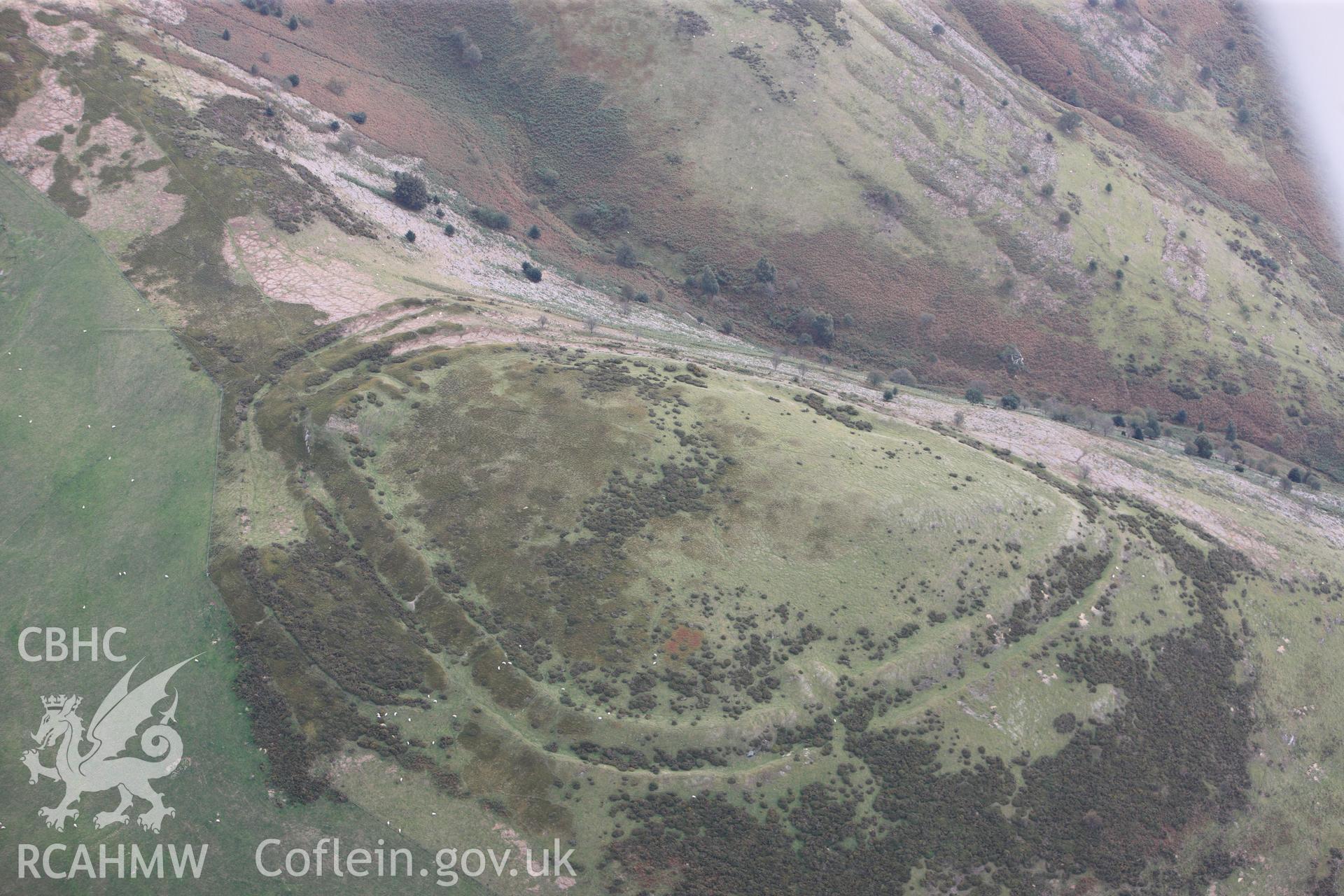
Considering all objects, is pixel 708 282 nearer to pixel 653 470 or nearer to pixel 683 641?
pixel 653 470

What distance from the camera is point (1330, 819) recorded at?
244 feet

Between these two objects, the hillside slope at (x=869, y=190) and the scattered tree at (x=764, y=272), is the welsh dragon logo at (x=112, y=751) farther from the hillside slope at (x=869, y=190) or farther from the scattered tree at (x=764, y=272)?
the scattered tree at (x=764, y=272)

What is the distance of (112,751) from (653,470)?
46.7 metres

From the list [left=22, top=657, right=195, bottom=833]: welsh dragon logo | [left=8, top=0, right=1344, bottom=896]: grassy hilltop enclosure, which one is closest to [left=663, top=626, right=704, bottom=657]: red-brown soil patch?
[left=8, top=0, right=1344, bottom=896]: grassy hilltop enclosure

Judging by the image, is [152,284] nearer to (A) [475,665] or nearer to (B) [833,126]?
(A) [475,665]

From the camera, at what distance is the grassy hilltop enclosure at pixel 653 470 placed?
63125 mm

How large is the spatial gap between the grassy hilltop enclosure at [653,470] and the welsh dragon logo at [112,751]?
1.46 metres

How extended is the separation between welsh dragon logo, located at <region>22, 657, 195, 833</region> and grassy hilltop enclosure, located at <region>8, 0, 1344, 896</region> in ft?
4.80

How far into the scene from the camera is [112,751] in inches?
2338

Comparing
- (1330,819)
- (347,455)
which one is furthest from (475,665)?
(1330,819)

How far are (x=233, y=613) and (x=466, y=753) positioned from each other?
70.8ft

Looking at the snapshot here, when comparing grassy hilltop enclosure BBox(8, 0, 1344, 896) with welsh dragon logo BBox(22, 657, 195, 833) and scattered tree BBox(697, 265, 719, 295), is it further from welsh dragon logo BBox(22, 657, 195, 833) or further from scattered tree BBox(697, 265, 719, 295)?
welsh dragon logo BBox(22, 657, 195, 833)

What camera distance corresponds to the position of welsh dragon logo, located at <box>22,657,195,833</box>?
57.0m

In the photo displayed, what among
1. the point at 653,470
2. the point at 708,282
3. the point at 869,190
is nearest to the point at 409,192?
the point at 708,282
